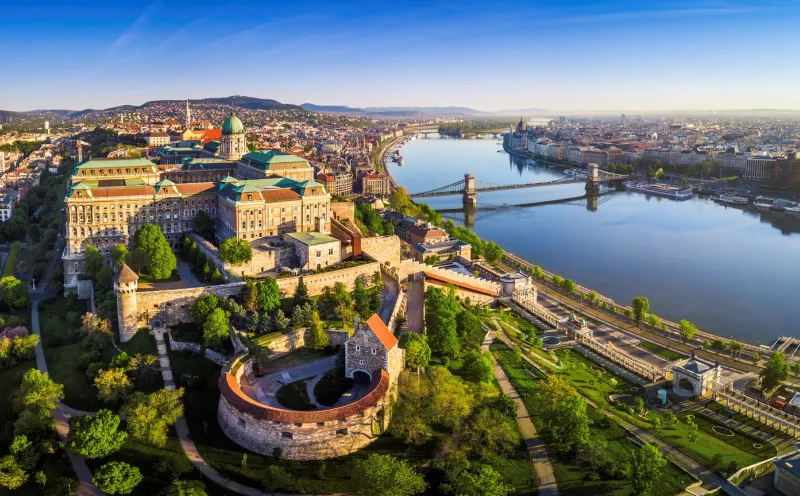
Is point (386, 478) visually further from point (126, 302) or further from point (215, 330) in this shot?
point (126, 302)

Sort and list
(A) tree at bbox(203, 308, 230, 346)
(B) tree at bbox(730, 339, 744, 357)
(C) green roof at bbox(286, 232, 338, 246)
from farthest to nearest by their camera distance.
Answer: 1. (C) green roof at bbox(286, 232, 338, 246)
2. (B) tree at bbox(730, 339, 744, 357)
3. (A) tree at bbox(203, 308, 230, 346)

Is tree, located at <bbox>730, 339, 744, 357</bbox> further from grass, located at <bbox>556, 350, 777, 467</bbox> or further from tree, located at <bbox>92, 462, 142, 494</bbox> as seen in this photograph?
tree, located at <bbox>92, 462, 142, 494</bbox>

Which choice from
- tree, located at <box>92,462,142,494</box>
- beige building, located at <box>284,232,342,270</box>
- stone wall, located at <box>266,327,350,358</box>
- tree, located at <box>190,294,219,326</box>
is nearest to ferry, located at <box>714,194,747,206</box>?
beige building, located at <box>284,232,342,270</box>

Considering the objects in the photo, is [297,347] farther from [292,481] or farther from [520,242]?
[520,242]

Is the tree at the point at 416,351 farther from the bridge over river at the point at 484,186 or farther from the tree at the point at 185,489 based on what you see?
the bridge over river at the point at 484,186

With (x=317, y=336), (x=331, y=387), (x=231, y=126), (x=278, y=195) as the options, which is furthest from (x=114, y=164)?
(x=331, y=387)

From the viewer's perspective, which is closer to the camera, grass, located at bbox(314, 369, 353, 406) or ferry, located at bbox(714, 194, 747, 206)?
grass, located at bbox(314, 369, 353, 406)
